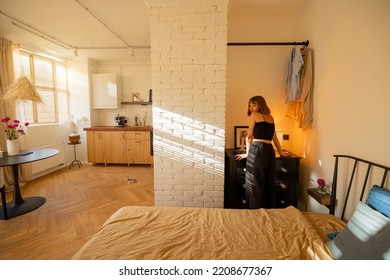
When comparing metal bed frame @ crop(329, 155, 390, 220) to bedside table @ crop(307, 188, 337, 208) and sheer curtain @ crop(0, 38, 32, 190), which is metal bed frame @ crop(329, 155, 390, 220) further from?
sheer curtain @ crop(0, 38, 32, 190)

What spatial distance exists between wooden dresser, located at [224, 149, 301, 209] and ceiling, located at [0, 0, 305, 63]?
2.09 m

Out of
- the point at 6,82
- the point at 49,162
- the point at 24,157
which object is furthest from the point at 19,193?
the point at 6,82

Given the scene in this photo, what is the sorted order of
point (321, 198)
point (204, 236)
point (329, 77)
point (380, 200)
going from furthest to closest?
1. point (329, 77)
2. point (321, 198)
3. point (204, 236)
4. point (380, 200)

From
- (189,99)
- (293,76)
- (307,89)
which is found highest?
(293,76)

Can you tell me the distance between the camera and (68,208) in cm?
279

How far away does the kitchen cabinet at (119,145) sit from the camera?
4.82 m

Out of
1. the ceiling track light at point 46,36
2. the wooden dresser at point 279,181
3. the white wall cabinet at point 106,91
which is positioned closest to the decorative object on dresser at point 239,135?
the wooden dresser at point 279,181

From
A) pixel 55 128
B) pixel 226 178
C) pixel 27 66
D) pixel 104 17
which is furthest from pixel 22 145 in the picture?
pixel 226 178

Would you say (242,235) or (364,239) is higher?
(364,239)

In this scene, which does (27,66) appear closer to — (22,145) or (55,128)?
(55,128)

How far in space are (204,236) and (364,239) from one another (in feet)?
2.82

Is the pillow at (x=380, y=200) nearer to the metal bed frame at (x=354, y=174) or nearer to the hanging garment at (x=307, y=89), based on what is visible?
the metal bed frame at (x=354, y=174)

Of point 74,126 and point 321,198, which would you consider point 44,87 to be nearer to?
point 74,126

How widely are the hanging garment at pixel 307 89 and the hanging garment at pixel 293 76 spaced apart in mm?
62
